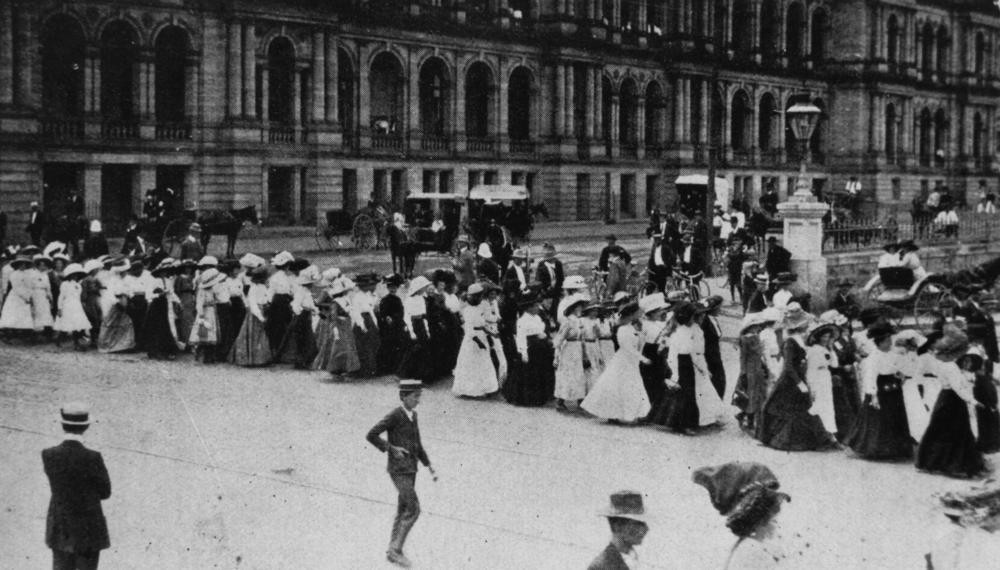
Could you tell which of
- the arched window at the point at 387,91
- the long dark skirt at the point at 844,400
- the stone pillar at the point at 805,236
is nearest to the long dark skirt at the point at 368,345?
the long dark skirt at the point at 844,400

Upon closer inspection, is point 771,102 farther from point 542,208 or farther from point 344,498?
point 344,498

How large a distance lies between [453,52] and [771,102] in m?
21.9

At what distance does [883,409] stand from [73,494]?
7890mm

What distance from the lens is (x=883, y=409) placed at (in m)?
11.6

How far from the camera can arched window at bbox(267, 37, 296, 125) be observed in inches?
1448

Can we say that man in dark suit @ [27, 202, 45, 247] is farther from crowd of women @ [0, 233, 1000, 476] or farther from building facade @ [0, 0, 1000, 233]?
crowd of women @ [0, 233, 1000, 476]

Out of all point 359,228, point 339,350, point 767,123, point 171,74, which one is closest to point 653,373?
point 339,350

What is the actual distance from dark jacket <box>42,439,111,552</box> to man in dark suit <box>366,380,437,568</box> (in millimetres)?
1991

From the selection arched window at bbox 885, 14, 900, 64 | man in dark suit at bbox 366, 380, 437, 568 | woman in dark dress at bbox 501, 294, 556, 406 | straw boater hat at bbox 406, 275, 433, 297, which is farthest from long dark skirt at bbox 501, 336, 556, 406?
arched window at bbox 885, 14, 900, 64

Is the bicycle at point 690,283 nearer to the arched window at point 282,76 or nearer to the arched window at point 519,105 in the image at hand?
the arched window at point 282,76

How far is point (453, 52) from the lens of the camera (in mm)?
42625

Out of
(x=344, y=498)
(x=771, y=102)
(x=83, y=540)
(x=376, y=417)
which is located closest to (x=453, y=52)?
(x=771, y=102)

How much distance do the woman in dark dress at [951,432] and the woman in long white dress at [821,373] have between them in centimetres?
116

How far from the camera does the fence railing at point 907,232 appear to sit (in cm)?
2691
